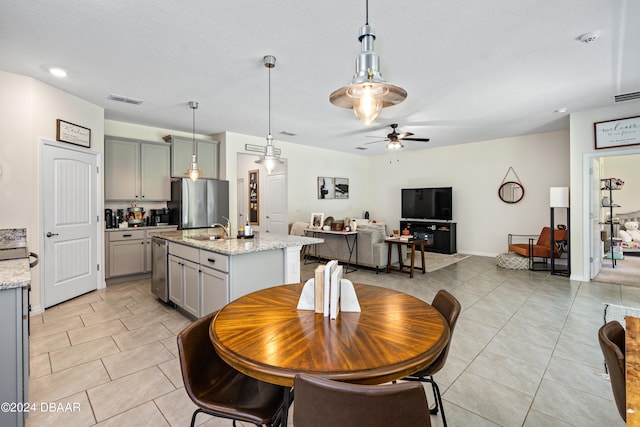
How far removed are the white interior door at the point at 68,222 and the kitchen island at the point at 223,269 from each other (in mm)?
1511

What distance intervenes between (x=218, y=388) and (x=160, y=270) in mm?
2928

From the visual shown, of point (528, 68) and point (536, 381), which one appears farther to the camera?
point (528, 68)

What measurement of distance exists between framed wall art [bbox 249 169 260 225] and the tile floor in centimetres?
373

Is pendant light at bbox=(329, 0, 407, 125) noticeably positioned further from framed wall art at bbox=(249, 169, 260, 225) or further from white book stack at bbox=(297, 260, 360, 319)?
framed wall art at bbox=(249, 169, 260, 225)

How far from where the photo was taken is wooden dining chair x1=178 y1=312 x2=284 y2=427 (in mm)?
1210

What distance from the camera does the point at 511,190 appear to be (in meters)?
6.82

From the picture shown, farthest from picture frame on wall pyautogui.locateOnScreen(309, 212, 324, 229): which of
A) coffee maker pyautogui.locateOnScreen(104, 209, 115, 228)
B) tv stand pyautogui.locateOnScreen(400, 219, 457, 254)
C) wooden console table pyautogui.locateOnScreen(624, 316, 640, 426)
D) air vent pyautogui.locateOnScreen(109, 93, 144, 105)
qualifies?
wooden console table pyautogui.locateOnScreen(624, 316, 640, 426)

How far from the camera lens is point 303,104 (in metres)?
4.42

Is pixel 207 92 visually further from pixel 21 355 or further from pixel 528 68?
pixel 528 68

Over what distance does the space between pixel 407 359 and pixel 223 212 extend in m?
5.32

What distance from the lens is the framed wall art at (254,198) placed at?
302 inches

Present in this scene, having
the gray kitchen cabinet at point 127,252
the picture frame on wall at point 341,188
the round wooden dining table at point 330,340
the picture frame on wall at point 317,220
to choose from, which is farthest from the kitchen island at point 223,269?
the picture frame on wall at point 341,188

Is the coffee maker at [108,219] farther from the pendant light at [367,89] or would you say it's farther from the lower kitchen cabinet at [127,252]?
the pendant light at [367,89]

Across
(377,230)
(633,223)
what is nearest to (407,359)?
(377,230)
